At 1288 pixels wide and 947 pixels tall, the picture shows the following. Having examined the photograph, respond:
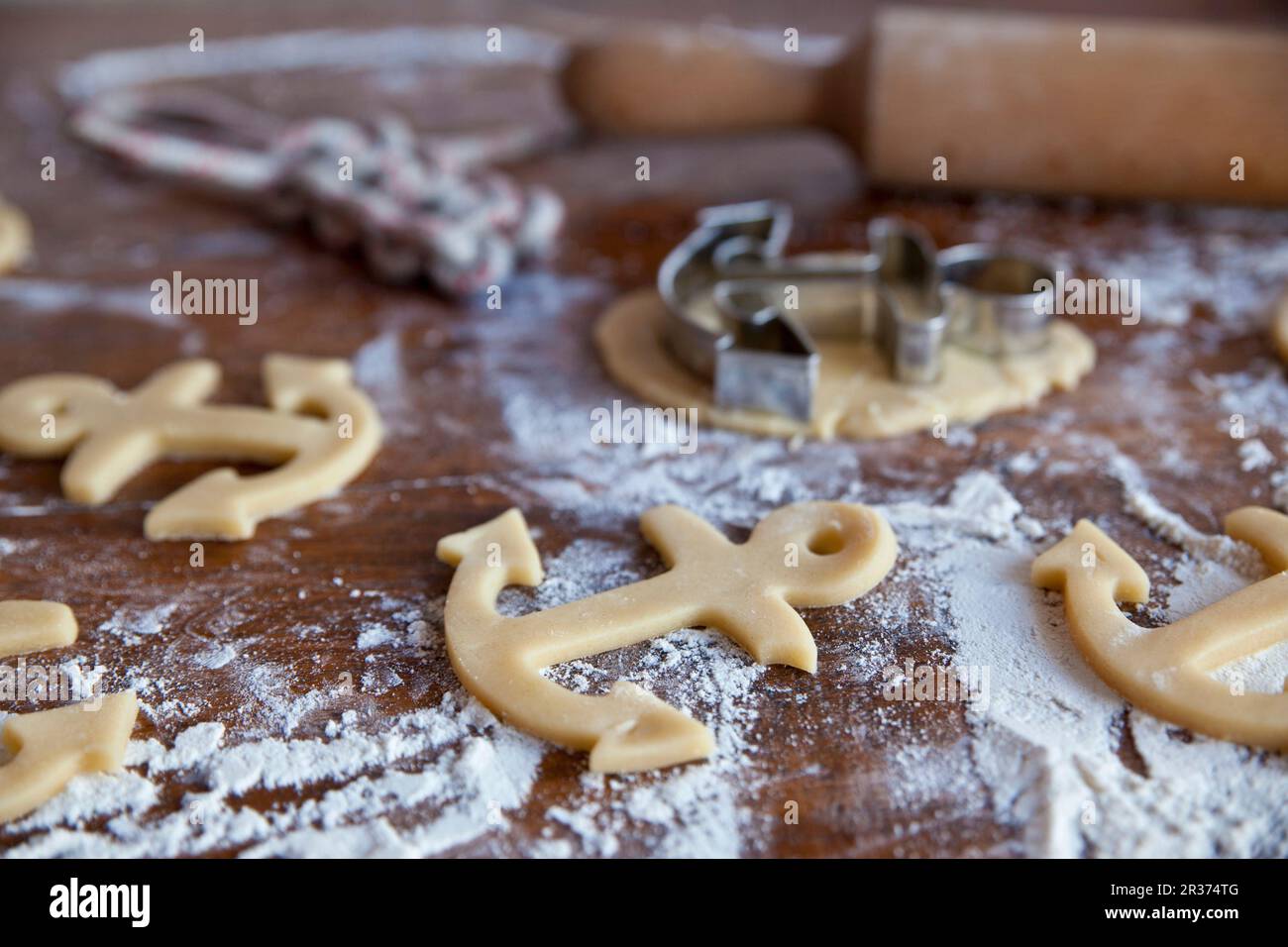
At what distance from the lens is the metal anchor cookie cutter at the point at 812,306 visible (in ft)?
4.17

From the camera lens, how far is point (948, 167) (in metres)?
1.72

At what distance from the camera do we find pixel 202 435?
4.10 ft

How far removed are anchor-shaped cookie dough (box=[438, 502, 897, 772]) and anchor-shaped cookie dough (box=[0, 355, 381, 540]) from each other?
0.19 m

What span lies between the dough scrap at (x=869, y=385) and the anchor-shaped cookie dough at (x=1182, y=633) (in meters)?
0.24

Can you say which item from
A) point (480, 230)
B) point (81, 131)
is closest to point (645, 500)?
point (480, 230)

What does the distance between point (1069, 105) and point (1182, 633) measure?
95 cm

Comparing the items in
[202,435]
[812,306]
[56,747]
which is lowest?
[56,747]

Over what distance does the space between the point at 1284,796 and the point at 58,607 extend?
0.93m
